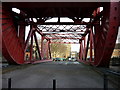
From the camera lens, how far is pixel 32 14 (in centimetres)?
1731

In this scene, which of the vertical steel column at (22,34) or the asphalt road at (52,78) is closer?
the asphalt road at (52,78)

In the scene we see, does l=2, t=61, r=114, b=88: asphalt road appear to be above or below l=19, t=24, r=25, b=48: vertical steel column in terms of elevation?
below

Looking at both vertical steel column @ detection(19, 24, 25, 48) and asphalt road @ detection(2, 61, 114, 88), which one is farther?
vertical steel column @ detection(19, 24, 25, 48)

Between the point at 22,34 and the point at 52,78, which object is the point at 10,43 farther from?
the point at 52,78

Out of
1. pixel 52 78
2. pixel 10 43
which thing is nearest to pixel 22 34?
pixel 10 43

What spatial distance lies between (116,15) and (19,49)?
31.9 feet

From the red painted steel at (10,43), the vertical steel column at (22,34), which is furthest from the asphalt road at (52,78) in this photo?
the vertical steel column at (22,34)

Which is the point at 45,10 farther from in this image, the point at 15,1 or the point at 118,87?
the point at 118,87

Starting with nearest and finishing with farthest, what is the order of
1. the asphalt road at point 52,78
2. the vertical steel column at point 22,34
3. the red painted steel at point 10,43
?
the asphalt road at point 52,78
the red painted steel at point 10,43
the vertical steel column at point 22,34

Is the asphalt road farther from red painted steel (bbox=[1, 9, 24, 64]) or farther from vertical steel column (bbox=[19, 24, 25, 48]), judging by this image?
vertical steel column (bbox=[19, 24, 25, 48])

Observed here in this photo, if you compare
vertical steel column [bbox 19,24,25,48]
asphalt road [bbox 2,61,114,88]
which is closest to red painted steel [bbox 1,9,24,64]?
vertical steel column [bbox 19,24,25,48]

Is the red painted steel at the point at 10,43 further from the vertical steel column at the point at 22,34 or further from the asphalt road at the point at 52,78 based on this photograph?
the asphalt road at the point at 52,78

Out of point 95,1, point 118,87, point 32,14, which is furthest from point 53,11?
point 118,87

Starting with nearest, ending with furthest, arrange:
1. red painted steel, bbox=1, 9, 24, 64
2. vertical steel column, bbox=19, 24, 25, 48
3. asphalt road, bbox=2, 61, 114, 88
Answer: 1. asphalt road, bbox=2, 61, 114, 88
2. red painted steel, bbox=1, 9, 24, 64
3. vertical steel column, bbox=19, 24, 25, 48
